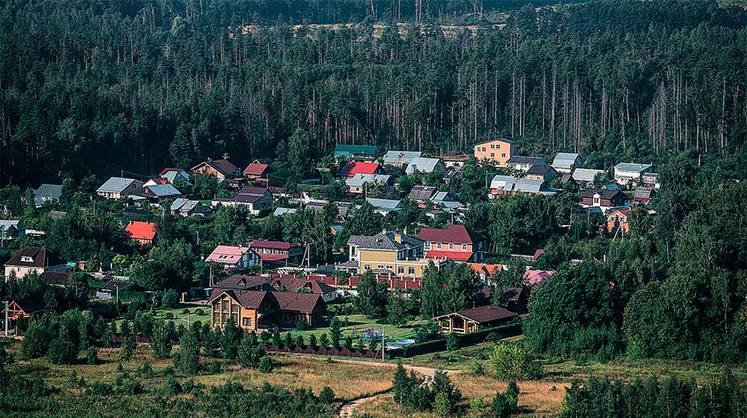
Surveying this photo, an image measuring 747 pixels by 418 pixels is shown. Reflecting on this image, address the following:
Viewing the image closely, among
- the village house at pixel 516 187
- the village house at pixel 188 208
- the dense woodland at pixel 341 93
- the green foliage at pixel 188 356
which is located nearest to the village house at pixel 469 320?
the green foliage at pixel 188 356

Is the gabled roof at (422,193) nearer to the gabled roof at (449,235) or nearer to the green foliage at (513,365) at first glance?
the gabled roof at (449,235)

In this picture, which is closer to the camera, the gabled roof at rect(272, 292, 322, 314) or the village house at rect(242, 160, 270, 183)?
the gabled roof at rect(272, 292, 322, 314)

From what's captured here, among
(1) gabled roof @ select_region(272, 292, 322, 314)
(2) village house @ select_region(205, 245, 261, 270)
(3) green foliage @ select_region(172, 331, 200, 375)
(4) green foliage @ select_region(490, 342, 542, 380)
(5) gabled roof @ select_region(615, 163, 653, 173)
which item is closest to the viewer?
(4) green foliage @ select_region(490, 342, 542, 380)

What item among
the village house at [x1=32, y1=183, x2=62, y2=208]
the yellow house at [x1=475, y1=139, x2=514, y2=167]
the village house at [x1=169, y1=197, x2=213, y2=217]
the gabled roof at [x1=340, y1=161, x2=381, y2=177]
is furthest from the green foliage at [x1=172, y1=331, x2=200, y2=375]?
the yellow house at [x1=475, y1=139, x2=514, y2=167]

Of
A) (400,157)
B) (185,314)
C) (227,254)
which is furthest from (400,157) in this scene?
(185,314)

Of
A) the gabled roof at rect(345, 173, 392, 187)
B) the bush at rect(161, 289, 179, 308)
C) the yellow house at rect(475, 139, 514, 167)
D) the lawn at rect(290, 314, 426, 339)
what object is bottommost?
the lawn at rect(290, 314, 426, 339)

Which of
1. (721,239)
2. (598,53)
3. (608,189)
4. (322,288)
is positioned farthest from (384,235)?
(598,53)

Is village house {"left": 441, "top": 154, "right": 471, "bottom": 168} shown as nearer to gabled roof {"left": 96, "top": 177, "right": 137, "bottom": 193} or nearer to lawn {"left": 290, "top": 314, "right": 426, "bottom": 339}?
gabled roof {"left": 96, "top": 177, "right": 137, "bottom": 193}
